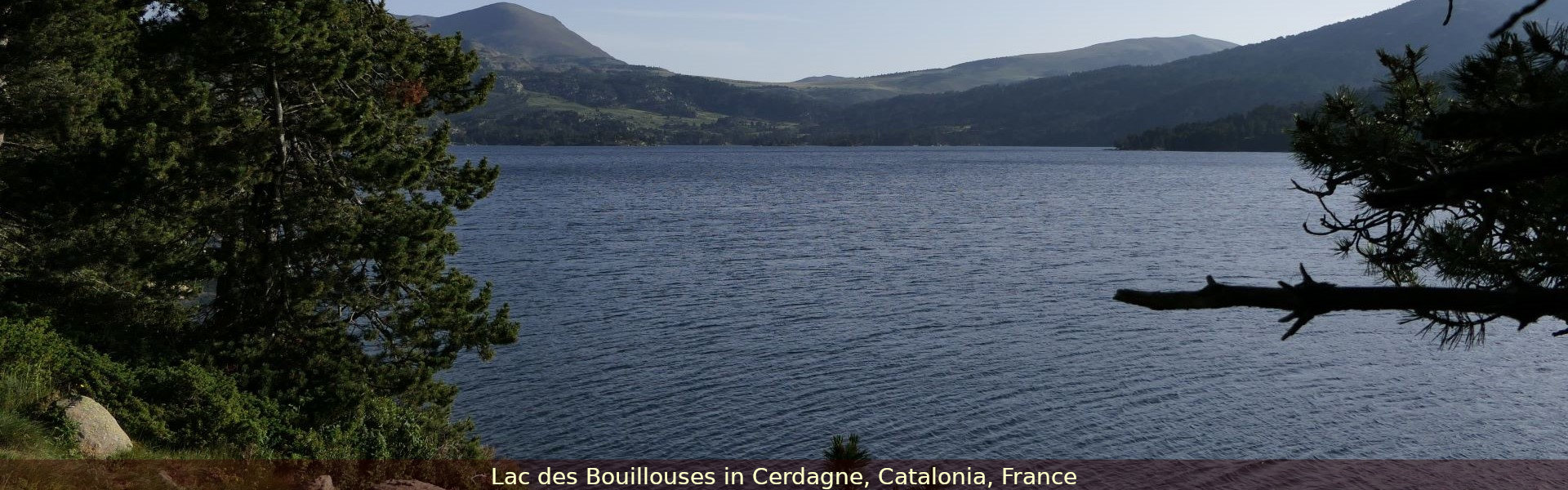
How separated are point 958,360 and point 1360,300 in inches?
1472

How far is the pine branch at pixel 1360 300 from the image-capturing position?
375 centimetres

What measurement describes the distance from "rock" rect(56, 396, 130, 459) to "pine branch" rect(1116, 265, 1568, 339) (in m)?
16.9

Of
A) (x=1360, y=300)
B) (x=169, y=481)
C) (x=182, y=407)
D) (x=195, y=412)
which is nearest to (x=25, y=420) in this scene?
(x=169, y=481)

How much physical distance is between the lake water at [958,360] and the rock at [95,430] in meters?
13.2

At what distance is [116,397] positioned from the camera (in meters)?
20.7

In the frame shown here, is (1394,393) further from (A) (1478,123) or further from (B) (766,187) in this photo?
(B) (766,187)

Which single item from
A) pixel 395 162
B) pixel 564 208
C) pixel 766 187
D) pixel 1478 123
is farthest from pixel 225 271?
pixel 766 187

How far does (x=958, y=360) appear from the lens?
40.8 m

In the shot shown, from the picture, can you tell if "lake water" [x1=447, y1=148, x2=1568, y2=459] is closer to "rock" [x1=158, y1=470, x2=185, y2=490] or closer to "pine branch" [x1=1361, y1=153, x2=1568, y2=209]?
"rock" [x1=158, y1=470, x2=185, y2=490]

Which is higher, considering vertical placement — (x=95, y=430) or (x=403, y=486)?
(x=95, y=430)

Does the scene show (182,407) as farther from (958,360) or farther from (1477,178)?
(958,360)

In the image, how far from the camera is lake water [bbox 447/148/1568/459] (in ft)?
103

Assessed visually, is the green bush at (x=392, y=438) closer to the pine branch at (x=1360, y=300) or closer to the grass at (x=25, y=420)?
the grass at (x=25, y=420)

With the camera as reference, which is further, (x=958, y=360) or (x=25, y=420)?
(x=958, y=360)
